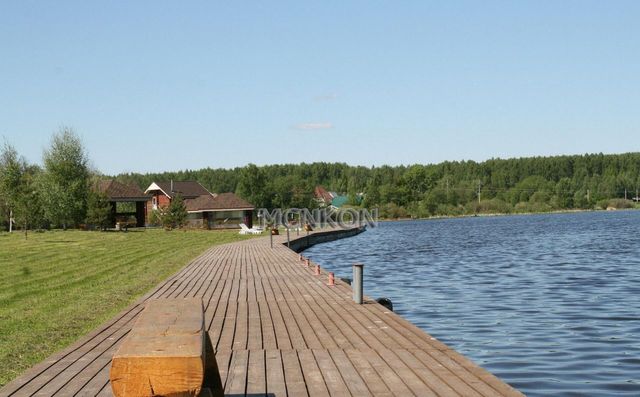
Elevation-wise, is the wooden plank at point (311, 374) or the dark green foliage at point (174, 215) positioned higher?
the dark green foliage at point (174, 215)

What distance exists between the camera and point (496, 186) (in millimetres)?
187750

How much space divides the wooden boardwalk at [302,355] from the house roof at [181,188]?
232 ft

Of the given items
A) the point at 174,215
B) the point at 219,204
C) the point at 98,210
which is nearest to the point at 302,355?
the point at 98,210

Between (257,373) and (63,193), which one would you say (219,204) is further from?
(257,373)

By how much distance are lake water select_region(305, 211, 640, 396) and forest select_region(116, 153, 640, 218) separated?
351 feet

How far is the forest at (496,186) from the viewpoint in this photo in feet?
513

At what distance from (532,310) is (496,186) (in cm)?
17164

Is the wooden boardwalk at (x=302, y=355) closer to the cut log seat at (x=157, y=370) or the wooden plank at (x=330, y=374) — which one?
the wooden plank at (x=330, y=374)

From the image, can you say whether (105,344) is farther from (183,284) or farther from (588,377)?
(183,284)

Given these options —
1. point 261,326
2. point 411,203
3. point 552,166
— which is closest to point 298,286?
point 261,326

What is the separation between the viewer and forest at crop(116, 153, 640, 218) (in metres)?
156

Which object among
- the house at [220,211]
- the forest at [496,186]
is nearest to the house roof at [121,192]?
the house at [220,211]

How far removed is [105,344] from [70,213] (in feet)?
185

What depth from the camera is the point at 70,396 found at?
26.6 feet
